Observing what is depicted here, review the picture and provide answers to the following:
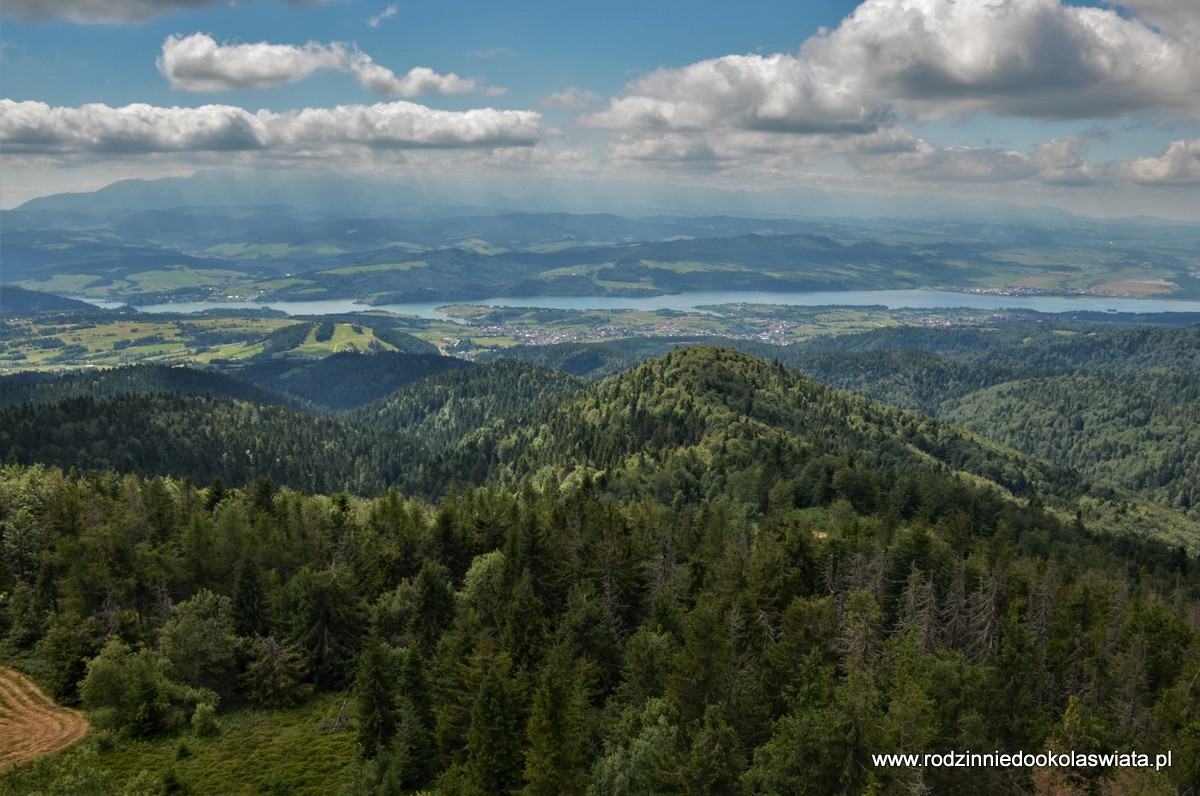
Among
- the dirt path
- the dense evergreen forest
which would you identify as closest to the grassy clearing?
the dense evergreen forest

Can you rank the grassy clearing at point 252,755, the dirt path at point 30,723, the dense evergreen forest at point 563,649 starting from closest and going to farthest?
the dense evergreen forest at point 563,649
the grassy clearing at point 252,755
the dirt path at point 30,723

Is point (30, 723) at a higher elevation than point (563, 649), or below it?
below

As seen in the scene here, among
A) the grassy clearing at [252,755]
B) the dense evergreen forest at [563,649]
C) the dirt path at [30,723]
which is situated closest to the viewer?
the dense evergreen forest at [563,649]

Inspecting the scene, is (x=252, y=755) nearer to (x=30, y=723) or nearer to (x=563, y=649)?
(x=30, y=723)

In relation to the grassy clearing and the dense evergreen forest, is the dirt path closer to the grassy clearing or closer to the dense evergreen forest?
the dense evergreen forest

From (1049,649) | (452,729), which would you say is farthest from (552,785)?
(1049,649)

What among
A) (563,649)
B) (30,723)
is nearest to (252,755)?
(30,723)

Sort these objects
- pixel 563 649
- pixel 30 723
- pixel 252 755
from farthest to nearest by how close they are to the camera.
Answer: pixel 30 723
pixel 252 755
pixel 563 649

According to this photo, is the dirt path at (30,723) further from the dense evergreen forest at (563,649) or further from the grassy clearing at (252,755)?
the grassy clearing at (252,755)

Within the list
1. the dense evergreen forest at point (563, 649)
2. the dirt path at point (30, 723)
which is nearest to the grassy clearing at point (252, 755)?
the dense evergreen forest at point (563, 649)

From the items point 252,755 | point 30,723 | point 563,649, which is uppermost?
point 563,649
